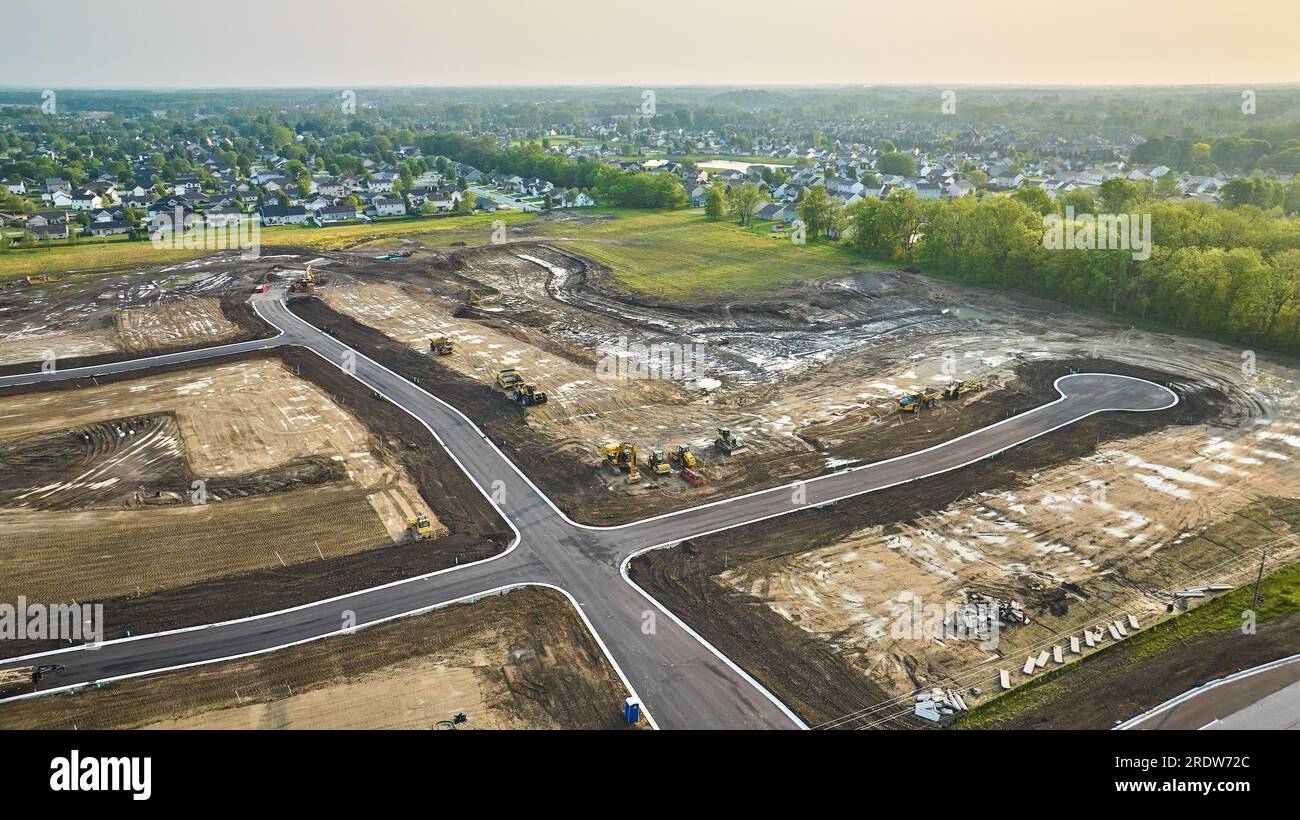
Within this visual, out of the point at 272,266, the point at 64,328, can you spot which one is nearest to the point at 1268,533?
the point at 64,328

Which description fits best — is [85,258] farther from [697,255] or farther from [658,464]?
[658,464]

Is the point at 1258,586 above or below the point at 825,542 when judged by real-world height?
below

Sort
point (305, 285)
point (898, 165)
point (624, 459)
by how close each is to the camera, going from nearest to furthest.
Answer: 1. point (624, 459)
2. point (305, 285)
3. point (898, 165)

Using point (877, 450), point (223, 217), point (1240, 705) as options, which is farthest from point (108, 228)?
point (1240, 705)

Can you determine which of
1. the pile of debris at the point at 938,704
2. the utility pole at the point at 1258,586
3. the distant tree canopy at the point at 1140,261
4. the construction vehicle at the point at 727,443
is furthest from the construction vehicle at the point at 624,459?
the distant tree canopy at the point at 1140,261

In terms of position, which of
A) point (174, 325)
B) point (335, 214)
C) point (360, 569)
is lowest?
point (360, 569)

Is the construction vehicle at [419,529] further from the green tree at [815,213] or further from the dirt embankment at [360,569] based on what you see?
the green tree at [815,213]
